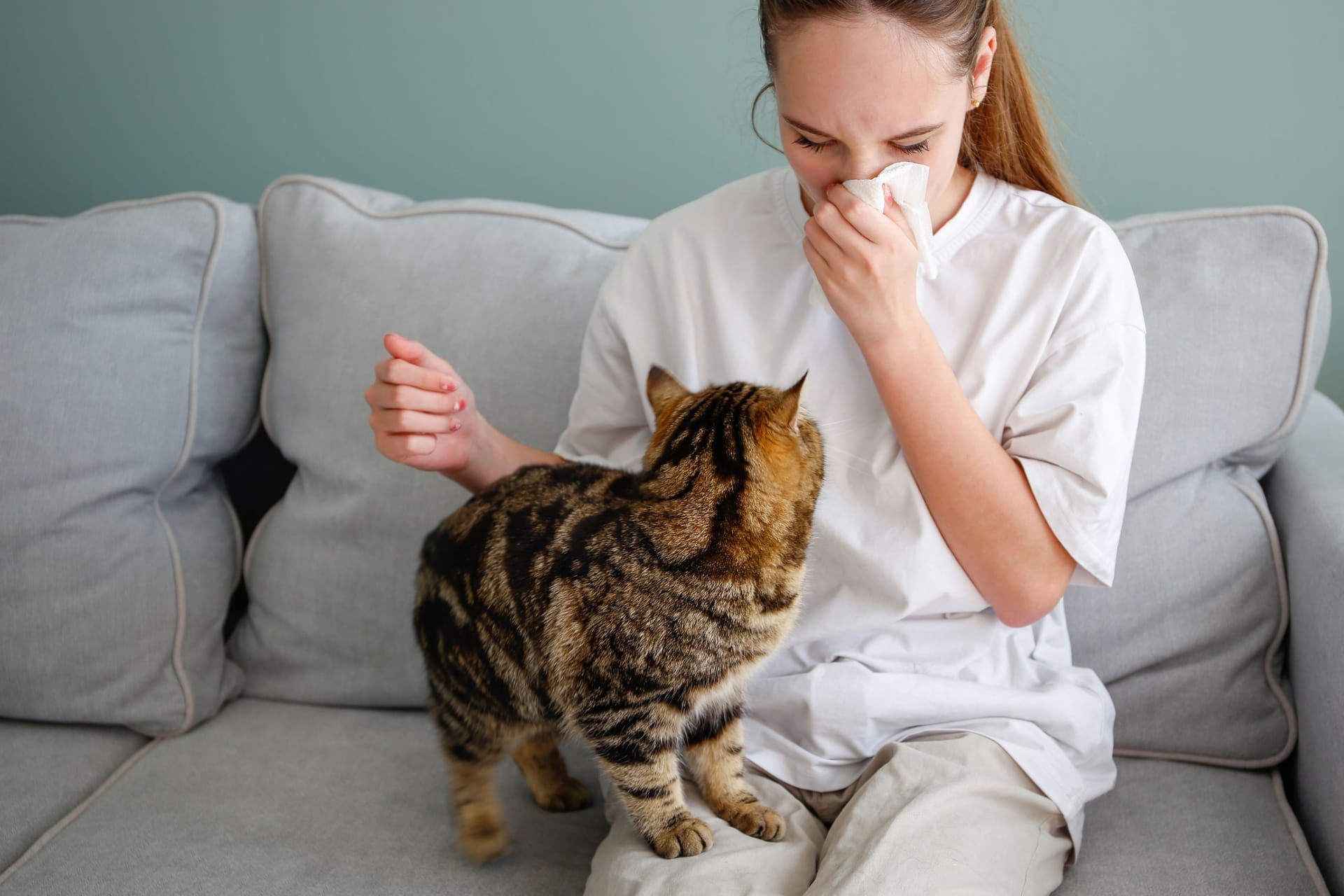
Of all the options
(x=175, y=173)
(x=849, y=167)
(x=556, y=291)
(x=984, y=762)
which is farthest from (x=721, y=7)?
(x=984, y=762)

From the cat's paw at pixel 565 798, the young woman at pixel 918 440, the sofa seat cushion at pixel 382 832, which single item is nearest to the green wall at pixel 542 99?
the young woman at pixel 918 440

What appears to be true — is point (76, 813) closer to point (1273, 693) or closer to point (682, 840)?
point (682, 840)

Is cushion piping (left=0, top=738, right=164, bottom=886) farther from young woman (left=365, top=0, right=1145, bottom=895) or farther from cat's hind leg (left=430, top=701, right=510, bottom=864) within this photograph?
young woman (left=365, top=0, right=1145, bottom=895)

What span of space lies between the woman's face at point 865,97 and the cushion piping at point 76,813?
3.96 feet

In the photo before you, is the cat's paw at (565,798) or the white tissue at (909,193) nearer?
the white tissue at (909,193)

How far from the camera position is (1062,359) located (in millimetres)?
1016

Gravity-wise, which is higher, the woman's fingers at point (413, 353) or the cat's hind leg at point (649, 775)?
the woman's fingers at point (413, 353)

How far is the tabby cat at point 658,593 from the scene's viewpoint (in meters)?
0.94

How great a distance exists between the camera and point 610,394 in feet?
4.08

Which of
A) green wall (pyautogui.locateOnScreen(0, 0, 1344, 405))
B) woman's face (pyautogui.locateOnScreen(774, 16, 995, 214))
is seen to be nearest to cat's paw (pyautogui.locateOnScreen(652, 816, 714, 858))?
woman's face (pyautogui.locateOnScreen(774, 16, 995, 214))

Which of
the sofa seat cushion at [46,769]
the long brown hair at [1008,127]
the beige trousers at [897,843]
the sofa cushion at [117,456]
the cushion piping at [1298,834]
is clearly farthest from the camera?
the sofa cushion at [117,456]

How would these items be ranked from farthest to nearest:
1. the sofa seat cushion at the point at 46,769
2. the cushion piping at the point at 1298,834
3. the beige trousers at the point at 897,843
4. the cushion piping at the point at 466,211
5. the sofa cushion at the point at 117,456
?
the cushion piping at the point at 466,211 < the sofa cushion at the point at 117,456 < the sofa seat cushion at the point at 46,769 < the cushion piping at the point at 1298,834 < the beige trousers at the point at 897,843

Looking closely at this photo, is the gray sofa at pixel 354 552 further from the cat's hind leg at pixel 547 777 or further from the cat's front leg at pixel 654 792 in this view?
the cat's front leg at pixel 654 792

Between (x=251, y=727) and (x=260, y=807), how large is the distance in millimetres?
235
